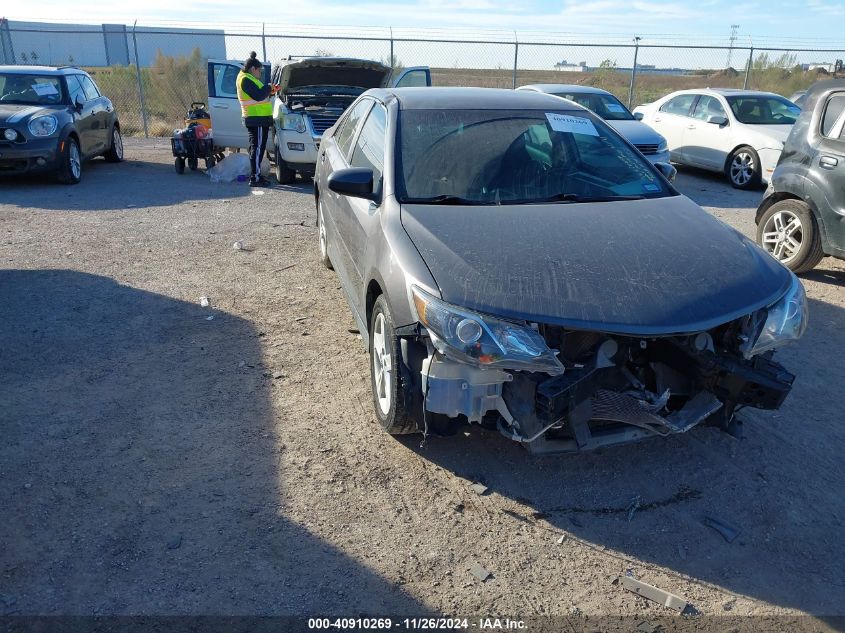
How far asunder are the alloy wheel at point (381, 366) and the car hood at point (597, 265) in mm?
537

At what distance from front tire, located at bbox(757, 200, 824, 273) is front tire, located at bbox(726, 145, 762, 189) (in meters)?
5.04

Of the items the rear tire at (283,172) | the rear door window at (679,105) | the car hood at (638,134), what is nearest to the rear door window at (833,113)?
the car hood at (638,134)

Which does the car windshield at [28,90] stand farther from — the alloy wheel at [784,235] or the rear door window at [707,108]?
the rear door window at [707,108]

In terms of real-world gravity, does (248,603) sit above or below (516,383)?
below

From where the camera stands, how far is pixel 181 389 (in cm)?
423

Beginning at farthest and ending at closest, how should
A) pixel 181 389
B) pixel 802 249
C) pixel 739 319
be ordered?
pixel 802 249 < pixel 181 389 < pixel 739 319

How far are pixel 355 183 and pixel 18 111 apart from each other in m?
8.51

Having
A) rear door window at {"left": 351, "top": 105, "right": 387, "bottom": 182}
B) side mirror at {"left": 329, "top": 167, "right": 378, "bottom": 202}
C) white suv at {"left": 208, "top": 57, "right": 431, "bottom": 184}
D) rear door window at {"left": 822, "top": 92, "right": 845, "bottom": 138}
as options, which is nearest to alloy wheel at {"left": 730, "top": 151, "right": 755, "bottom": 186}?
rear door window at {"left": 822, "top": 92, "right": 845, "bottom": 138}

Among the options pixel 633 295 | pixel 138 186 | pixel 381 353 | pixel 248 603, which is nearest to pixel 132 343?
pixel 381 353

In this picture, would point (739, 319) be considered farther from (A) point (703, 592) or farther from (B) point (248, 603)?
(B) point (248, 603)

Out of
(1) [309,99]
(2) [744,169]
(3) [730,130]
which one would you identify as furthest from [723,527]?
(3) [730,130]

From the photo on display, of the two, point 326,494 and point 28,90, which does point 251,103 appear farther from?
point 326,494

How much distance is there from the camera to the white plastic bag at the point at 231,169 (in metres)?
11.4

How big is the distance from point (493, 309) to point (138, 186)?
9.39m
